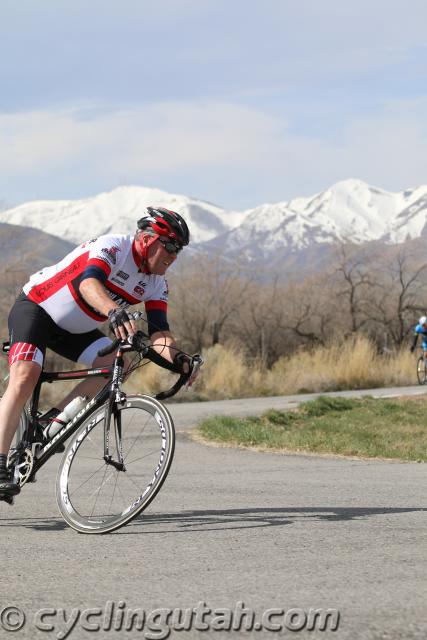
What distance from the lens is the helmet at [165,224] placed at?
6402 millimetres

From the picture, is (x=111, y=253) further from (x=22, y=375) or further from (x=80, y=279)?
(x=22, y=375)

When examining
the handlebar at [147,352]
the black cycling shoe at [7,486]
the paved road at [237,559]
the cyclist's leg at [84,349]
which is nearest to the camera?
the paved road at [237,559]

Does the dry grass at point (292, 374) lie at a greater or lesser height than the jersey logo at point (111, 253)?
lesser

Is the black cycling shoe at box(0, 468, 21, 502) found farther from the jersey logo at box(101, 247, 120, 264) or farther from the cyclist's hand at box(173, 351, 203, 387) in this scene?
the jersey logo at box(101, 247, 120, 264)

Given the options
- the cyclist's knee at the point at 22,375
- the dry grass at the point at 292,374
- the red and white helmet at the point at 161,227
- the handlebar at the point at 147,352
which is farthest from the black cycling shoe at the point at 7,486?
the dry grass at the point at 292,374

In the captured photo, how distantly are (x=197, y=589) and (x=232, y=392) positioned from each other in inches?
750

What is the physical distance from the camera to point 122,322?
600 cm

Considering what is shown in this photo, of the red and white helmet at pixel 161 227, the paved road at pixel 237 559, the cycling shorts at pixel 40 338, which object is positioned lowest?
the paved road at pixel 237 559

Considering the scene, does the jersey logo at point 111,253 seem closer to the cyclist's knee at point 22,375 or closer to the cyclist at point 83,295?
the cyclist at point 83,295

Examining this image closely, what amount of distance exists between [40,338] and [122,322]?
73 centimetres

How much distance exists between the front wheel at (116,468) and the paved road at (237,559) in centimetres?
14

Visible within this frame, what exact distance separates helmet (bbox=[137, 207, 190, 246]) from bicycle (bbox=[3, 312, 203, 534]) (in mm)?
556

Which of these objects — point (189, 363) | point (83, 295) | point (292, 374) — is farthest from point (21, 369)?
point (292, 374)

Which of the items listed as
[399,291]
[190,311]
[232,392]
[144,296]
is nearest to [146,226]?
[144,296]
